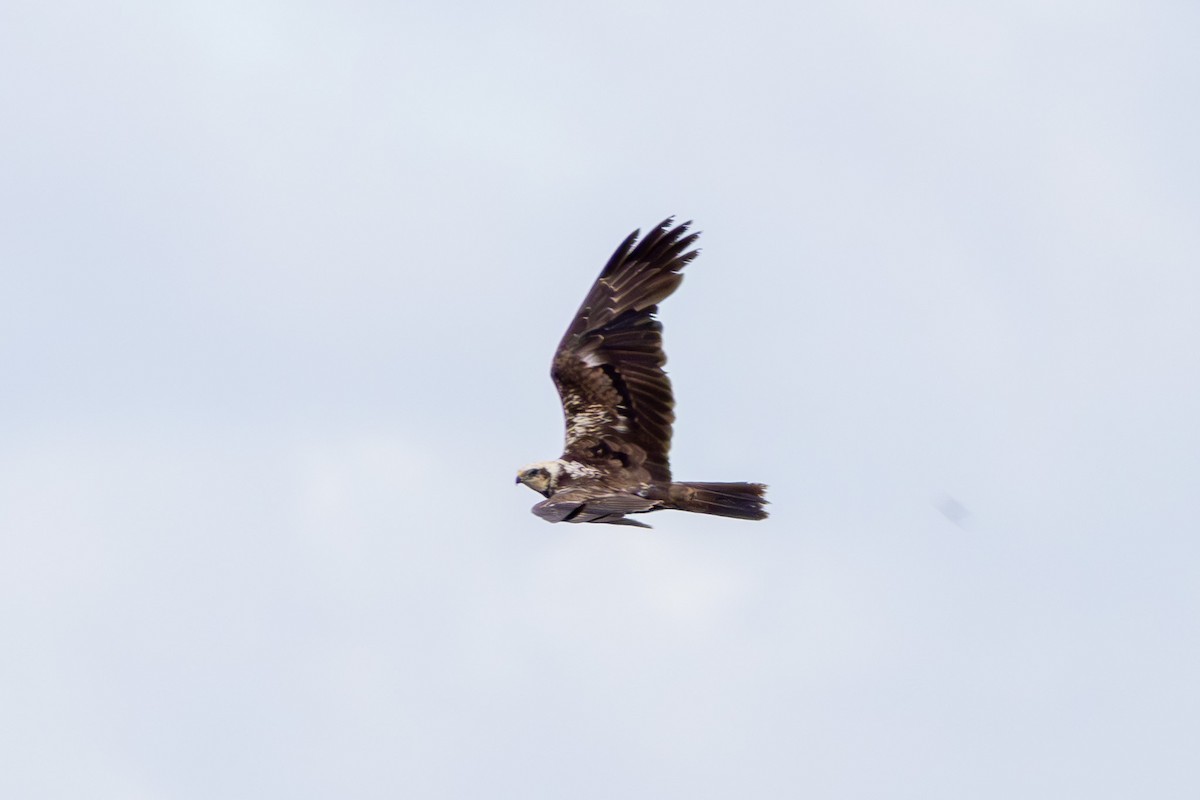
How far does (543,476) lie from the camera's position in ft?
76.6

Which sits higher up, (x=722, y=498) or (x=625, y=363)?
(x=625, y=363)

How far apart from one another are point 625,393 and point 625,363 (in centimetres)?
39

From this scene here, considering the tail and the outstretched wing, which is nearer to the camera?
the tail

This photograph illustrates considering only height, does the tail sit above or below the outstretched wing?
below

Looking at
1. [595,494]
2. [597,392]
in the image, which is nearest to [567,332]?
[597,392]

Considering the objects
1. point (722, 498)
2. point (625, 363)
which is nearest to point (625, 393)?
point (625, 363)

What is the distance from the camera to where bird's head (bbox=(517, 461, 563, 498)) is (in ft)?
76.4

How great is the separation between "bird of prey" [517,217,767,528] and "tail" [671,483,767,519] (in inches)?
0.5

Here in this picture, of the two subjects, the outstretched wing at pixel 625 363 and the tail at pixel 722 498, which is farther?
the outstretched wing at pixel 625 363

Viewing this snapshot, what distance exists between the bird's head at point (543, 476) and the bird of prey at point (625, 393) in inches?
0.5

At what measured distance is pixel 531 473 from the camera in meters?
23.4

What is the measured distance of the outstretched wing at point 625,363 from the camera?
77.3 ft

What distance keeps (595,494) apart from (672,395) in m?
2.02

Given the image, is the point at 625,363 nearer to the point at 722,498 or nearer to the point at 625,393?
the point at 625,393
